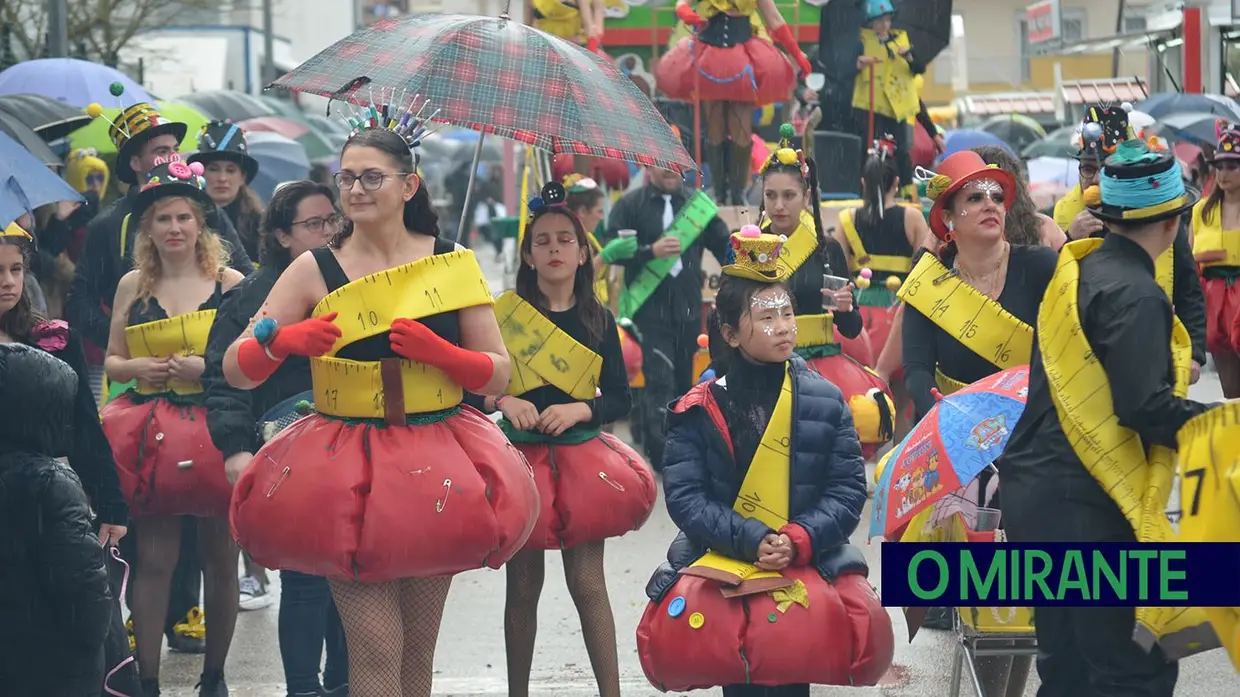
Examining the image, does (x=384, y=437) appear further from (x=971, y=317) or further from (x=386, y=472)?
(x=971, y=317)

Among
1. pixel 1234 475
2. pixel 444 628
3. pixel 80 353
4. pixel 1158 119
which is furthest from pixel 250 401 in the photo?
pixel 1158 119

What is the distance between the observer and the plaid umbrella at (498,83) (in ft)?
18.1

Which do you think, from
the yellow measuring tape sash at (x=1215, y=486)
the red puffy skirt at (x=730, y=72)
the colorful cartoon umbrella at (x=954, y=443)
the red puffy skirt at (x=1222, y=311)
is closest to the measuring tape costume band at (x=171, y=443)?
the colorful cartoon umbrella at (x=954, y=443)

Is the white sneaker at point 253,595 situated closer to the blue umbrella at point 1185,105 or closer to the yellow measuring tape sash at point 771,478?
the yellow measuring tape sash at point 771,478

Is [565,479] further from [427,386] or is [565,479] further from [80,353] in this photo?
[80,353]

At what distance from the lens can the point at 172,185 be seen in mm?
6961

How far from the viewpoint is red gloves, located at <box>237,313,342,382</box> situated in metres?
4.98

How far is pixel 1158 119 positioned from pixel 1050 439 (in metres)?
15.2

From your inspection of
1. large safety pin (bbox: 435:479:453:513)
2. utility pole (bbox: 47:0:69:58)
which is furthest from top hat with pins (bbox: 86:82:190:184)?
utility pole (bbox: 47:0:69:58)

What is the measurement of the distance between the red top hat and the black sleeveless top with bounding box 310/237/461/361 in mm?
1914

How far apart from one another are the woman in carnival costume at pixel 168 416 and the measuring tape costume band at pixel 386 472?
154 cm

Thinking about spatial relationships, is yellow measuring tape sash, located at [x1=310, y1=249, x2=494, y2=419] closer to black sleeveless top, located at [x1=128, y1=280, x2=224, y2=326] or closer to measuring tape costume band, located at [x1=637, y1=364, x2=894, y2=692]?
measuring tape costume band, located at [x1=637, y1=364, x2=894, y2=692]

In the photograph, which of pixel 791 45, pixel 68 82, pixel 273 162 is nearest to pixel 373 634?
pixel 791 45

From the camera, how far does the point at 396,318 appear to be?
5090 millimetres
